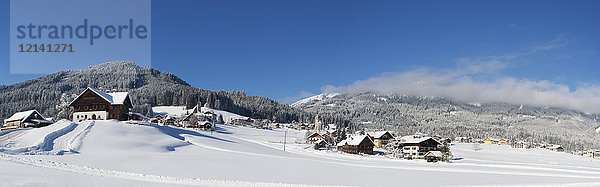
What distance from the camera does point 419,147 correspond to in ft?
255

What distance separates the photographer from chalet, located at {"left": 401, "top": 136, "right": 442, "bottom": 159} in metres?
77.7

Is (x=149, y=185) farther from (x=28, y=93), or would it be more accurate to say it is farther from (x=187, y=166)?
(x=28, y=93)

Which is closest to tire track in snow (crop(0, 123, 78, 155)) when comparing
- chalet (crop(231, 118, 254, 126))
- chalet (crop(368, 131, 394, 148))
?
chalet (crop(368, 131, 394, 148))

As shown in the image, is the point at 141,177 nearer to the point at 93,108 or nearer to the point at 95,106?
the point at 95,106

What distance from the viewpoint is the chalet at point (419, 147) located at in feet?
255

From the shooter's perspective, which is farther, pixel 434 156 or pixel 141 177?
pixel 434 156

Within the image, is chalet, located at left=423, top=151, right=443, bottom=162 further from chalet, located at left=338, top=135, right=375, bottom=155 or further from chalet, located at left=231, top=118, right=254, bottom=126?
chalet, located at left=231, top=118, right=254, bottom=126

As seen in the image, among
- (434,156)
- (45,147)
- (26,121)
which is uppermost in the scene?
(26,121)

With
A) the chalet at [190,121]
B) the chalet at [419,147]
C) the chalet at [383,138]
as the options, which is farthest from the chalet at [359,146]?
the chalet at [190,121]

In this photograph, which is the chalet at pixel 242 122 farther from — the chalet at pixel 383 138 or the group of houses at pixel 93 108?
the group of houses at pixel 93 108

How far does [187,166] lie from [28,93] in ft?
686

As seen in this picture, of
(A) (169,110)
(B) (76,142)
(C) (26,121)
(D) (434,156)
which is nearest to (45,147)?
(B) (76,142)

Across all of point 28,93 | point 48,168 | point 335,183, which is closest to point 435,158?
point 335,183

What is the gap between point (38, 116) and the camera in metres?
66.8
